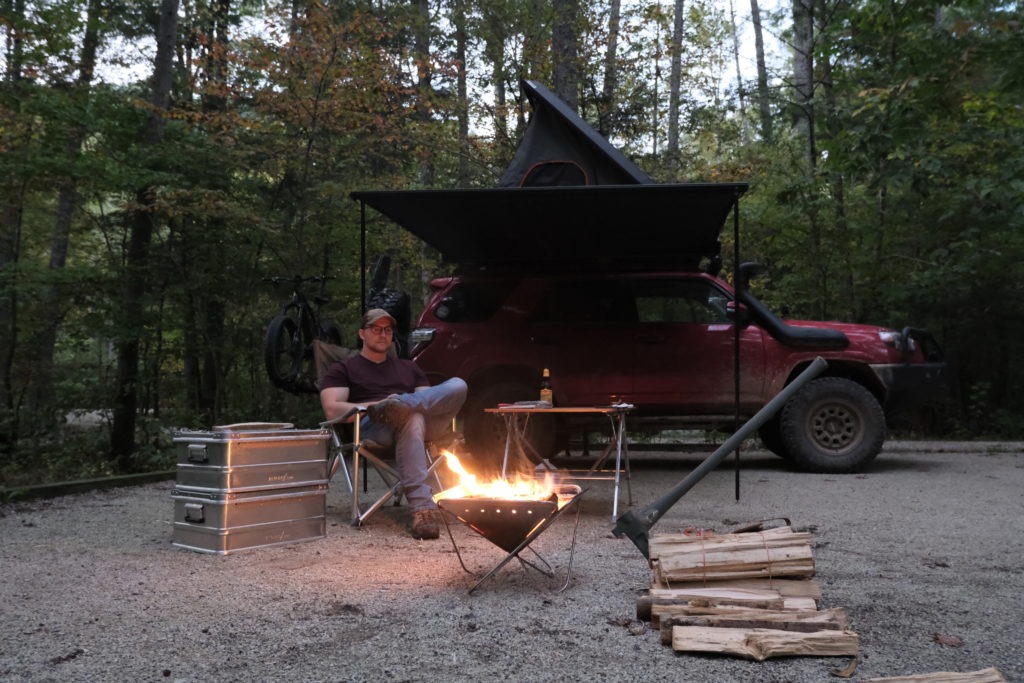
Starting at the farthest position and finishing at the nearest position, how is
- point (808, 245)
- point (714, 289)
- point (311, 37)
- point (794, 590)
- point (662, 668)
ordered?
point (808, 245)
point (311, 37)
point (714, 289)
point (794, 590)
point (662, 668)

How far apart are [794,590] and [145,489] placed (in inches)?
203

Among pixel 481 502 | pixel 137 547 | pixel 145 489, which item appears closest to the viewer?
pixel 481 502

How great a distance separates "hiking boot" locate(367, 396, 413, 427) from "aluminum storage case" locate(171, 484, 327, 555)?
47cm

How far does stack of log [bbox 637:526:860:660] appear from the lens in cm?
240

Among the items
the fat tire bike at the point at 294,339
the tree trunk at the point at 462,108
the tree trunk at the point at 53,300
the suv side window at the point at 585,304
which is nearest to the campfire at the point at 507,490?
the fat tire bike at the point at 294,339

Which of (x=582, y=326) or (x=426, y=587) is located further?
(x=582, y=326)

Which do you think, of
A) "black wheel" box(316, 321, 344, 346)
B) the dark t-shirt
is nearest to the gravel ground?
the dark t-shirt

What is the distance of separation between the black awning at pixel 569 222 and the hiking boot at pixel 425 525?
72.3 inches

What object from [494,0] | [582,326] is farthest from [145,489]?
[494,0]

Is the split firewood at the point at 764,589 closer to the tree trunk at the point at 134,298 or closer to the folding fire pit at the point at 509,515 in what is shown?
the folding fire pit at the point at 509,515

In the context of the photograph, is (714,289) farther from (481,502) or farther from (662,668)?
(662,668)

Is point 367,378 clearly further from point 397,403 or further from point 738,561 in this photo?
point 738,561

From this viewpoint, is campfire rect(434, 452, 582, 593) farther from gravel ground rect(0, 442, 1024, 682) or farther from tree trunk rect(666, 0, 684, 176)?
tree trunk rect(666, 0, 684, 176)

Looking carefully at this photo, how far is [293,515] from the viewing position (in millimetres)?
4137
